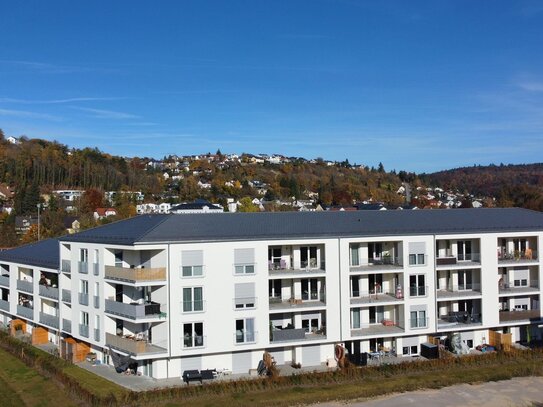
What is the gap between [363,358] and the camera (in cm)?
3266

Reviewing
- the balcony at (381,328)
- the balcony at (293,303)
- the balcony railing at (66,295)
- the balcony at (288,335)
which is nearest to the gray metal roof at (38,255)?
the balcony railing at (66,295)

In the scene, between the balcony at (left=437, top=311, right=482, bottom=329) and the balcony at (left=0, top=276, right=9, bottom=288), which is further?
the balcony at (left=0, top=276, right=9, bottom=288)

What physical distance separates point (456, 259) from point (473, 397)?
37.6ft

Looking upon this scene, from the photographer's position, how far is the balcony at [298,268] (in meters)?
33.4

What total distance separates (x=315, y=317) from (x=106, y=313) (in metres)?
12.0

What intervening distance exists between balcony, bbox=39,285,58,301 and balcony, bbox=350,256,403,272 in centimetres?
1926

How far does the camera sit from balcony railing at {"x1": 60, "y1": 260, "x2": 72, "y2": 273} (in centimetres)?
3641

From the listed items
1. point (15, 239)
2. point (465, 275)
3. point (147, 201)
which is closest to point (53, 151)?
point (147, 201)

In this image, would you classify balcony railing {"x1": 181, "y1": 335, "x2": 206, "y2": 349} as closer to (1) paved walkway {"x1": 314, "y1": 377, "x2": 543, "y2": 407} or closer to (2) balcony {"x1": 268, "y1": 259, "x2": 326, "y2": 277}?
(2) balcony {"x1": 268, "y1": 259, "x2": 326, "y2": 277}

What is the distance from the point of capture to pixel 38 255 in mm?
41312

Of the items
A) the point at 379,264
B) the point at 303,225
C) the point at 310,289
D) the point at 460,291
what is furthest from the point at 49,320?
the point at 460,291

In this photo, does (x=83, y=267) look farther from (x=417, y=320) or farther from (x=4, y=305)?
(x=417, y=320)

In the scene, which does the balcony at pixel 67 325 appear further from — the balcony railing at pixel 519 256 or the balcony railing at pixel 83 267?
the balcony railing at pixel 519 256

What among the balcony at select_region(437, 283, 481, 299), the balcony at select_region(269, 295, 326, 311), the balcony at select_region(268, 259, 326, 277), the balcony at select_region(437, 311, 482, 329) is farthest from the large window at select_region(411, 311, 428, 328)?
the balcony at select_region(268, 259, 326, 277)
